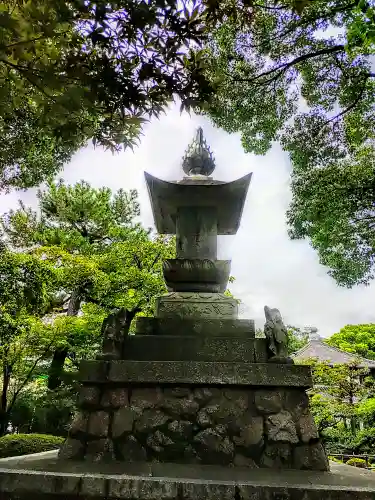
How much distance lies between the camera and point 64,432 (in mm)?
12273

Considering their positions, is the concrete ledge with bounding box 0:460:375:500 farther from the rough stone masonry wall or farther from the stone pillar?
the stone pillar

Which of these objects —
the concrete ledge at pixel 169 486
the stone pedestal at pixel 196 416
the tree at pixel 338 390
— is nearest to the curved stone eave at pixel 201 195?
the stone pedestal at pixel 196 416

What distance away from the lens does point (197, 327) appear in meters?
4.33

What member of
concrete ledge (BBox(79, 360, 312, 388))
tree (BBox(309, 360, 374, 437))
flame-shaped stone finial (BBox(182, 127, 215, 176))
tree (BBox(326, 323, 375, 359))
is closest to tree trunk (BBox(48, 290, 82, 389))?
tree (BBox(309, 360, 374, 437))

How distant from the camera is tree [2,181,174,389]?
1182cm

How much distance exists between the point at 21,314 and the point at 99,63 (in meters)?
8.61

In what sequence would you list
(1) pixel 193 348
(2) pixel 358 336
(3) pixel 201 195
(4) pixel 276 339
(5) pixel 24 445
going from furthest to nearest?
(2) pixel 358 336 → (5) pixel 24 445 → (3) pixel 201 195 → (1) pixel 193 348 → (4) pixel 276 339

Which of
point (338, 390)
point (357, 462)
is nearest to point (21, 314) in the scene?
point (338, 390)

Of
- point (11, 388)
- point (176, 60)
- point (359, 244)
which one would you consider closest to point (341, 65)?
point (359, 244)

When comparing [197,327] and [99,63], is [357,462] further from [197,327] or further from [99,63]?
[99,63]

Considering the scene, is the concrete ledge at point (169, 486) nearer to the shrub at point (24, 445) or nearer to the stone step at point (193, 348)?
the stone step at point (193, 348)

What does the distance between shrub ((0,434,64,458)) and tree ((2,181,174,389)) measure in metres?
3.05

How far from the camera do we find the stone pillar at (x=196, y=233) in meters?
5.06

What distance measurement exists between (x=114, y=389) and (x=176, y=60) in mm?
3010
